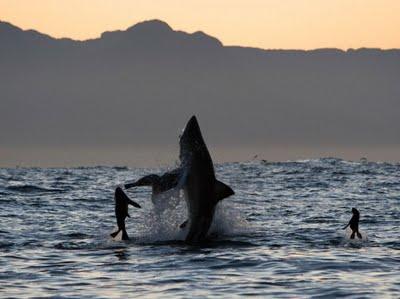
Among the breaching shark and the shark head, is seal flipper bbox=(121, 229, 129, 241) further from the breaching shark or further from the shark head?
the shark head

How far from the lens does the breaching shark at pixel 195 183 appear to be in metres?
24.5

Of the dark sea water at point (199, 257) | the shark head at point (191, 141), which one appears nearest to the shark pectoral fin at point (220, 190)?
the shark head at point (191, 141)

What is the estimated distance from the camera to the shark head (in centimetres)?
2509

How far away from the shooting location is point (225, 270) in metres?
20.3

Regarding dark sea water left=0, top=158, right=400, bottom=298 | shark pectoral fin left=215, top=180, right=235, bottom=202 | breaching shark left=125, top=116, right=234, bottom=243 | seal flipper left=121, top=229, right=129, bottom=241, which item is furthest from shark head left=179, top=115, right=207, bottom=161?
seal flipper left=121, top=229, right=129, bottom=241

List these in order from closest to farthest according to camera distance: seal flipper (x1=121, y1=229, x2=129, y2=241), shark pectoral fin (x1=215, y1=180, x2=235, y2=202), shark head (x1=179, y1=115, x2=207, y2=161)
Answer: shark pectoral fin (x1=215, y1=180, x2=235, y2=202) < shark head (x1=179, y1=115, x2=207, y2=161) < seal flipper (x1=121, y1=229, x2=129, y2=241)

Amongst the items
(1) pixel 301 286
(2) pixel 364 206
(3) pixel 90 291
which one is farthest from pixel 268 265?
(2) pixel 364 206

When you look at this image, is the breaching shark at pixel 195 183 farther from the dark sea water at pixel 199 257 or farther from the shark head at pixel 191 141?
the dark sea water at pixel 199 257

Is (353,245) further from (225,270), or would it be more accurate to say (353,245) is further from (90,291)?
(90,291)

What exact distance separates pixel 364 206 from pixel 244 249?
22855 mm

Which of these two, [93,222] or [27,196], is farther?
[27,196]

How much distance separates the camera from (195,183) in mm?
24594

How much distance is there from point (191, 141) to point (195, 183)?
137 centimetres

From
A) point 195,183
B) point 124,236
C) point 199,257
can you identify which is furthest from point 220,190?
point 124,236
